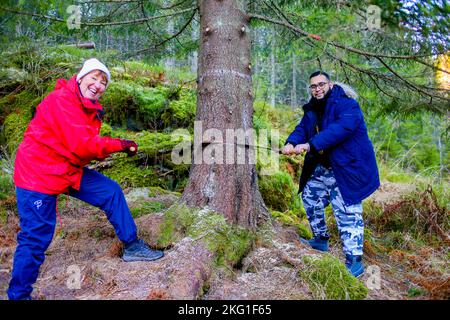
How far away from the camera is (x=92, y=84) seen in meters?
3.38

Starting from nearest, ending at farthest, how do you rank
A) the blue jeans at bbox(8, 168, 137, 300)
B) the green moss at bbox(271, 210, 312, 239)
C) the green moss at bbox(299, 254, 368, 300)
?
the blue jeans at bbox(8, 168, 137, 300) → the green moss at bbox(299, 254, 368, 300) → the green moss at bbox(271, 210, 312, 239)

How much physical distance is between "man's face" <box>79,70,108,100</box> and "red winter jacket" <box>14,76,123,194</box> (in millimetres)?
98

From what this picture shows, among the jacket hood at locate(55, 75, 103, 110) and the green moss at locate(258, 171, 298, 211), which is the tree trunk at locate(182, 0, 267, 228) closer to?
the jacket hood at locate(55, 75, 103, 110)

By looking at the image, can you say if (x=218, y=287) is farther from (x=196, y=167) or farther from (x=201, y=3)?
(x=201, y=3)

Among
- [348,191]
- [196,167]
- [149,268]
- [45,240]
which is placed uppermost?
[196,167]

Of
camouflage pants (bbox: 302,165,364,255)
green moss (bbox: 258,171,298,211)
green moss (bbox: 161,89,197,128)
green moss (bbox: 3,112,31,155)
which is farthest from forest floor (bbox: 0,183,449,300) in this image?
green moss (bbox: 161,89,197,128)

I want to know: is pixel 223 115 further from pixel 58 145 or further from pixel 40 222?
pixel 40 222

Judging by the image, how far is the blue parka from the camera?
3627 millimetres

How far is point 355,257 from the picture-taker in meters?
3.61

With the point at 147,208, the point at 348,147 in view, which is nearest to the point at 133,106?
the point at 147,208
